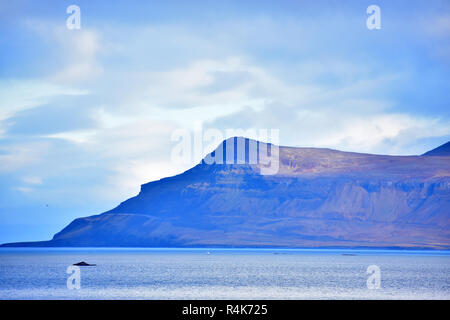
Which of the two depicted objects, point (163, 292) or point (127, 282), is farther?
point (127, 282)

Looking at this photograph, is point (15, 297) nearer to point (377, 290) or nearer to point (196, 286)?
point (196, 286)

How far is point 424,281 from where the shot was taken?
122312 millimetres

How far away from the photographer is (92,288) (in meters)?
100

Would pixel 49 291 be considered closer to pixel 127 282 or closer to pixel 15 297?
pixel 15 297

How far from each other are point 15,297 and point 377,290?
4922 centimetres

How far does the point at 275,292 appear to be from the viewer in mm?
95812
